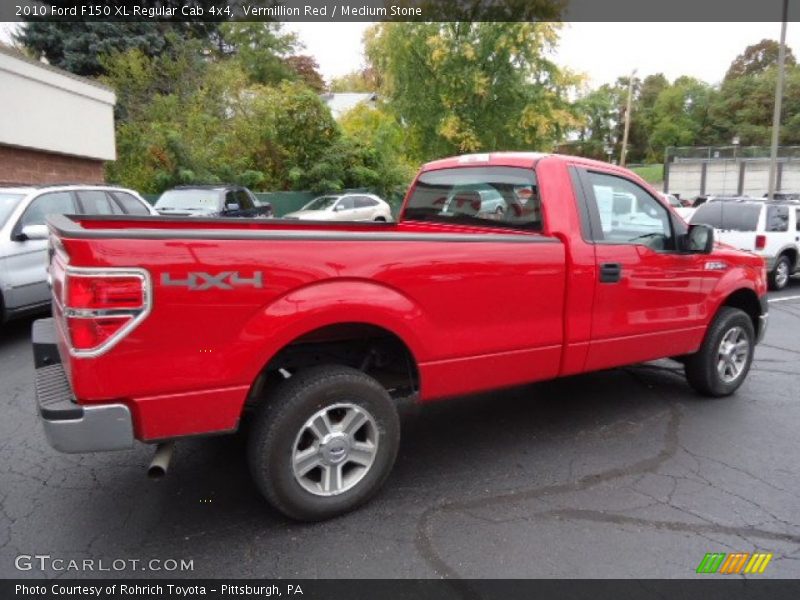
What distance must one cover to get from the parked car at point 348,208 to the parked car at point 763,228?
1127 cm

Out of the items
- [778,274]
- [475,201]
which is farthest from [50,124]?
[778,274]

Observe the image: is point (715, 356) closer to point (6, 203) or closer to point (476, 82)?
point (6, 203)

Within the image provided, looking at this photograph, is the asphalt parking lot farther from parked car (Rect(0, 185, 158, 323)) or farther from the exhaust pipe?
parked car (Rect(0, 185, 158, 323))

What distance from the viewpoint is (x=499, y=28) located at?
2734 centimetres

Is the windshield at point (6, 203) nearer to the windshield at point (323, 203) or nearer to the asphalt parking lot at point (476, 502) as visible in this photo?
the asphalt parking lot at point (476, 502)

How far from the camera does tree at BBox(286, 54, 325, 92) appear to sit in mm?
51716

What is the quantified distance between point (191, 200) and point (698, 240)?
12139 mm

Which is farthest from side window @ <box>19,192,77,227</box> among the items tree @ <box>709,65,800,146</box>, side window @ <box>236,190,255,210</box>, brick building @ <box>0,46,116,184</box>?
tree @ <box>709,65,800,146</box>

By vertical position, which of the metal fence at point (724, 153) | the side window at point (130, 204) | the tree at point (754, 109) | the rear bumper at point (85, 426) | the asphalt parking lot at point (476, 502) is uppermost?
the tree at point (754, 109)

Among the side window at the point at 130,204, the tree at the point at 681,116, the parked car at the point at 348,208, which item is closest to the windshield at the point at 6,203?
the side window at the point at 130,204

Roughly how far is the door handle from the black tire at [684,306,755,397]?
4.62 ft

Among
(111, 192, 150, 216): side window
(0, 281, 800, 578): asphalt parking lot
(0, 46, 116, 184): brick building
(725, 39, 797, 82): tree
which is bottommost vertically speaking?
(0, 281, 800, 578): asphalt parking lot

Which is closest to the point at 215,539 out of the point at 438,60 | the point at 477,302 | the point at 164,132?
the point at 477,302

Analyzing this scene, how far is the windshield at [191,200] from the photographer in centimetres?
1410
